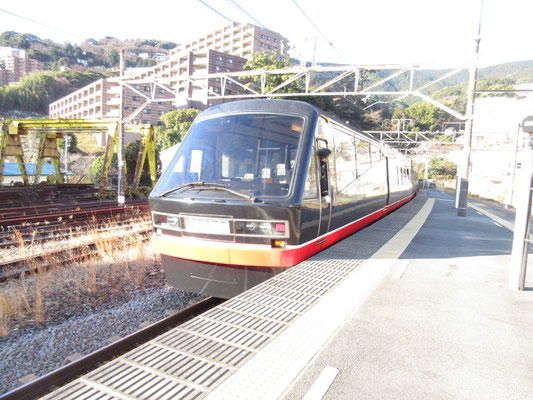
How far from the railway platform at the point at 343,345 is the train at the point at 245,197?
55 cm

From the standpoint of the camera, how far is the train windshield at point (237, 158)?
4871mm

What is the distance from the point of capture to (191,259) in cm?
492

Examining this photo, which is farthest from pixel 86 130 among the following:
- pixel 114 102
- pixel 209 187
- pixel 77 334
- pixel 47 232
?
pixel 114 102

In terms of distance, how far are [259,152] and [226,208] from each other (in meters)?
0.99

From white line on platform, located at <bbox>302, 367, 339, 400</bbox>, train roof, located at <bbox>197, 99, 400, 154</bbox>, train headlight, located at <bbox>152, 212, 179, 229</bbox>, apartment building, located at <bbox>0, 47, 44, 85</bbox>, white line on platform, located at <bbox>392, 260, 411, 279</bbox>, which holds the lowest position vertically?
white line on platform, located at <bbox>302, 367, 339, 400</bbox>

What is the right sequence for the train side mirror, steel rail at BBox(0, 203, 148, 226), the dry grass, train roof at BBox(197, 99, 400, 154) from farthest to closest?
steel rail at BBox(0, 203, 148, 226), the dry grass, train roof at BBox(197, 99, 400, 154), the train side mirror

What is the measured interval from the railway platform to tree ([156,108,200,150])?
3941 cm

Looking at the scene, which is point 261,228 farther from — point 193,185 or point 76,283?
point 76,283

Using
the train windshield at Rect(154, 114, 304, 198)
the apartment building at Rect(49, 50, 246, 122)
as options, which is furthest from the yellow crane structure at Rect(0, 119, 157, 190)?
the apartment building at Rect(49, 50, 246, 122)

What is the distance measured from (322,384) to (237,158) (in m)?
3.38

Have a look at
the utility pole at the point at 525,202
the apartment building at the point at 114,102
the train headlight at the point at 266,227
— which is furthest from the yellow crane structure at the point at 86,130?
the apartment building at the point at 114,102

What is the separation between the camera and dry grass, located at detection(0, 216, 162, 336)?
5.50 metres

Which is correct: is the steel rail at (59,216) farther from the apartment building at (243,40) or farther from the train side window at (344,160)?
the apartment building at (243,40)

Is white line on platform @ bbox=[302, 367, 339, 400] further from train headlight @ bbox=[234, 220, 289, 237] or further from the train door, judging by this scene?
the train door
